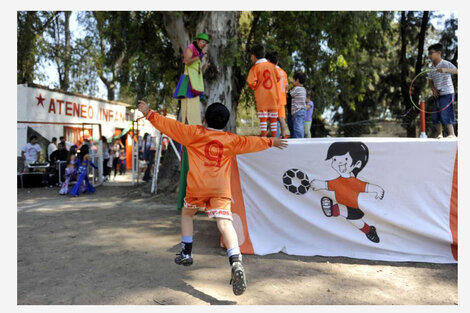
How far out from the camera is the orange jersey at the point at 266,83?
6.58 m

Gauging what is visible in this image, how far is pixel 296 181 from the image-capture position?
5277 millimetres

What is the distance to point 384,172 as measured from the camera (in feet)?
16.7

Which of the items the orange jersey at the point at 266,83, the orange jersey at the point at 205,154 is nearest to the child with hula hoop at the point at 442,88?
the orange jersey at the point at 266,83

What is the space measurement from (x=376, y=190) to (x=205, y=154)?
8.17 ft

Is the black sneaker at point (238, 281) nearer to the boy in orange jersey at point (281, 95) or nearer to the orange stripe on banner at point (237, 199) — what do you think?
the orange stripe on banner at point (237, 199)

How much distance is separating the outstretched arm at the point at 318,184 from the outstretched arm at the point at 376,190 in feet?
1.79

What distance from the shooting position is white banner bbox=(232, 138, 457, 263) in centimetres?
496

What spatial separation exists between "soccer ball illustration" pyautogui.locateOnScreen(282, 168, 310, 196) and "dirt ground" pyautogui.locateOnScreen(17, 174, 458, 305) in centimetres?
89

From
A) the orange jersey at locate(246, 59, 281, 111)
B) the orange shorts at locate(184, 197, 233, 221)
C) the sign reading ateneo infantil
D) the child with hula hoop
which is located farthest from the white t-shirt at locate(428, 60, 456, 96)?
the sign reading ateneo infantil

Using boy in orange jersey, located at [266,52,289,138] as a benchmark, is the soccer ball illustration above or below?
below

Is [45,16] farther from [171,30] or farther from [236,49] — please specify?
[236,49]

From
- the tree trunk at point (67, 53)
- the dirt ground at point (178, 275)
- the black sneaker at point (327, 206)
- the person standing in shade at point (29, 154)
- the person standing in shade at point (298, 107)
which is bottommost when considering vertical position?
the dirt ground at point (178, 275)

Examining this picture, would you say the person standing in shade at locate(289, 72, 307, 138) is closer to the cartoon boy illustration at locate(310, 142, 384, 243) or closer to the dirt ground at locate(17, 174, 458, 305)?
the cartoon boy illustration at locate(310, 142, 384, 243)

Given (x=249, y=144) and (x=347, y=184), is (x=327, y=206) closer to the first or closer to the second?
(x=347, y=184)
